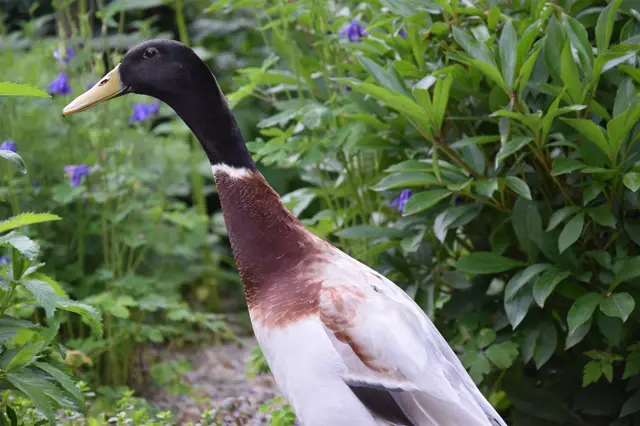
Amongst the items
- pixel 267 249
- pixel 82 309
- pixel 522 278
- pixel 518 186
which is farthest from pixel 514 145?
pixel 82 309

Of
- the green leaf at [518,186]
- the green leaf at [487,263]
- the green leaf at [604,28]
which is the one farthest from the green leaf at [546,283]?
the green leaf at [604,28]

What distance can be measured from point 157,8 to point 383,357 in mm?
4428

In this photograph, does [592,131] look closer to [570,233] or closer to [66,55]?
[570,233]

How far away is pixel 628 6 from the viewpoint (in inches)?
89.7

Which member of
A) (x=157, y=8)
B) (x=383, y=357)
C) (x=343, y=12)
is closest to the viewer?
(x=383, y=357)

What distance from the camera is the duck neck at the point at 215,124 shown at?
1958mm

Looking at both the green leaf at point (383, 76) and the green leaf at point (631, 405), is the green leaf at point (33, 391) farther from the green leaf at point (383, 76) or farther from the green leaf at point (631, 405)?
the green leaf at point (631, 405)

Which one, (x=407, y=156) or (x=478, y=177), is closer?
(x=478, y=177)

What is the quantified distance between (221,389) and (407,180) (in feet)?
4.97

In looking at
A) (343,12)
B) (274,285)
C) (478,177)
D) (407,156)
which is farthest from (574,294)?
(343,12)

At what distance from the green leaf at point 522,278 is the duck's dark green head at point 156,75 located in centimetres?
91

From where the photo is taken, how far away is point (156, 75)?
1.97 metres

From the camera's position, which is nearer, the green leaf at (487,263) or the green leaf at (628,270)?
the green leaf at (628,270)

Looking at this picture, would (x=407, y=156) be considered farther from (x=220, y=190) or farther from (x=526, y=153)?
(x=220, y=190)
